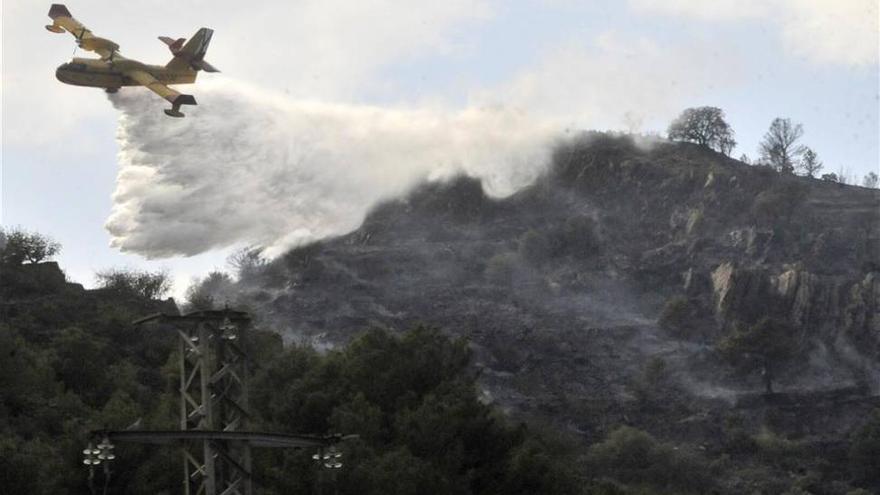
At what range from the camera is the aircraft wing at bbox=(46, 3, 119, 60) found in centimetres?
9394

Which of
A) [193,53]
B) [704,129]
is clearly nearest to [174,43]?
[193,53]

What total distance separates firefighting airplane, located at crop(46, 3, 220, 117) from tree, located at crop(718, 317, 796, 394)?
60.9m

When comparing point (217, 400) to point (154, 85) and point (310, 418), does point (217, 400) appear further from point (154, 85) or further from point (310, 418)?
point (154, 85)

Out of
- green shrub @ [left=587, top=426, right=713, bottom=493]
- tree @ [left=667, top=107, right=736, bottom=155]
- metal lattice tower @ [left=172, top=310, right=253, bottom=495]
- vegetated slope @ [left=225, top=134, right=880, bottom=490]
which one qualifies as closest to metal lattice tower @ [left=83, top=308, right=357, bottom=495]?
metal lattice tower @ [left=172, top=310, right=253, bottom=495]

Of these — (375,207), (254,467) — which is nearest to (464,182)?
(375,207)

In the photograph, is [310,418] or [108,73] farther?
[108,73]

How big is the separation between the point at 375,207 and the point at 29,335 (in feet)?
250

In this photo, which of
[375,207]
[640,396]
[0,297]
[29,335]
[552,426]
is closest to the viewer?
[29,335]

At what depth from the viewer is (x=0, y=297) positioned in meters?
115

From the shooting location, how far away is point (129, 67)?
307 ft

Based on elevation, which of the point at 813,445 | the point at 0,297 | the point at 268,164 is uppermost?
the point at 268,164

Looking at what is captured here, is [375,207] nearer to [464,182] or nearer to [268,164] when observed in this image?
[464,182]

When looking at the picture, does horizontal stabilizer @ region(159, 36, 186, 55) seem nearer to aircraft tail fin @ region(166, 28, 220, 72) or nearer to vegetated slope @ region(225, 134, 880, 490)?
aircraft tail fin @ region(166, 28, 220, 72)

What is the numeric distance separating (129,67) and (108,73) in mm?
1039
